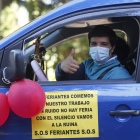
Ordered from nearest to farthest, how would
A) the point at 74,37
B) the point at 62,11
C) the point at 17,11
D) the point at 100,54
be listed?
1. the point at 62,11
2. the point at 100,54
3. the point at 74,37
4. the point at 17,11

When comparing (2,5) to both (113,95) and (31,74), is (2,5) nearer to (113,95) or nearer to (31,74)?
(31,74)

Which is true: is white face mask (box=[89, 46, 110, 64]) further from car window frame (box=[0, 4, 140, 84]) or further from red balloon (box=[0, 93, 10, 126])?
red balloon (box=[0, 93, 10, 126])

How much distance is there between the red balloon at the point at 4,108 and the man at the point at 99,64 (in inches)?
25.8

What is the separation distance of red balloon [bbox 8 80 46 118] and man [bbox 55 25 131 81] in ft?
1.80

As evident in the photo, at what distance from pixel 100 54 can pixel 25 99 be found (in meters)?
0.98

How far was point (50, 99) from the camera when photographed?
1.66 meters

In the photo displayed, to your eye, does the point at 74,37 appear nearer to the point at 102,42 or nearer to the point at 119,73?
the point at 102,42

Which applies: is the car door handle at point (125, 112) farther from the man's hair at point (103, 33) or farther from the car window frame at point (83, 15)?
the man's hair at point (103, 33)

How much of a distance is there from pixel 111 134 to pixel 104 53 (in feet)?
2.78

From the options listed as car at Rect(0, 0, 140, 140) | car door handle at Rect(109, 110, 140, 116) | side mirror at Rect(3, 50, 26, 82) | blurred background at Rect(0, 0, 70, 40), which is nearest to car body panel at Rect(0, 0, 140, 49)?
car at Rect(0, 0, 140, 140)

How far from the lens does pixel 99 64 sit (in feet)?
7.29

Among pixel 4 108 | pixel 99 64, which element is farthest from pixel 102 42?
pixel 4 108

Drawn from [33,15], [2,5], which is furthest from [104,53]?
[2,5]

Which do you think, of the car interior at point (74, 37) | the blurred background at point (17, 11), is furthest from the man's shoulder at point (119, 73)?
the blurred background at point (17, 11)
